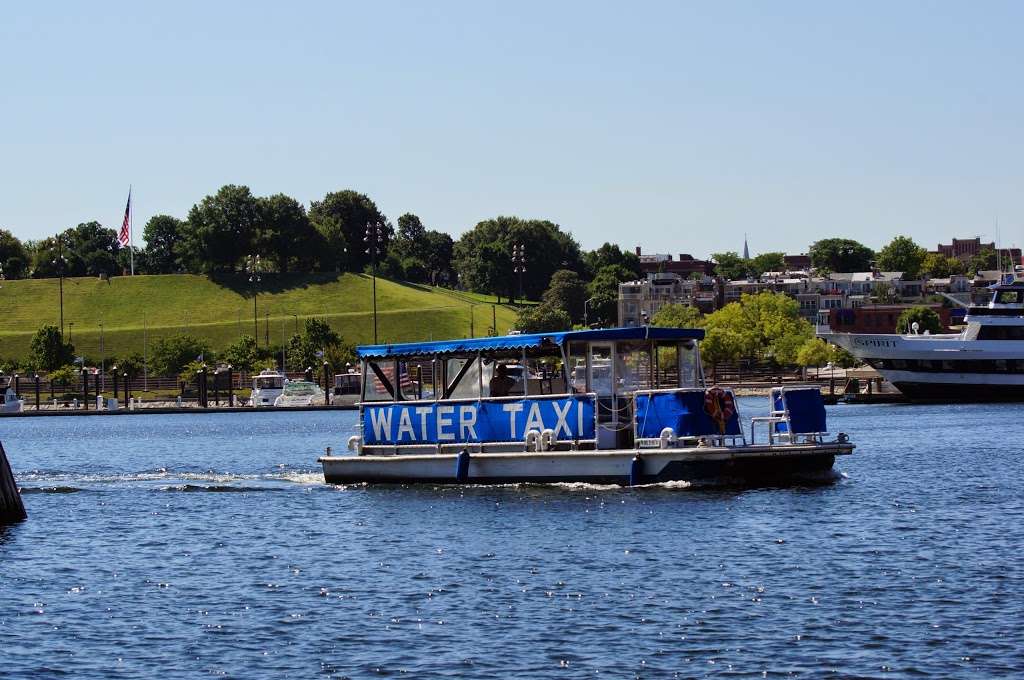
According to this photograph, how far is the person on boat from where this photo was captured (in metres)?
47.1

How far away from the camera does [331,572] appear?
110ft

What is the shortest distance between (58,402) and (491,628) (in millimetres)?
156202

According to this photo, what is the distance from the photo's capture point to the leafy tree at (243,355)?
188125 millimetres

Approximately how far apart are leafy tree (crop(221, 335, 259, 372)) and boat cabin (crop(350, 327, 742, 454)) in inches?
5506

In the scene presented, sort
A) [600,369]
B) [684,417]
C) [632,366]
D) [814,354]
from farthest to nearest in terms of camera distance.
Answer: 1. [814,354]
2. [632,366]
3. [600,369]
4. [684,417]

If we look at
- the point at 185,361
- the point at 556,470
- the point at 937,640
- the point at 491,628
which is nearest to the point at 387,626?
the point at 491,628

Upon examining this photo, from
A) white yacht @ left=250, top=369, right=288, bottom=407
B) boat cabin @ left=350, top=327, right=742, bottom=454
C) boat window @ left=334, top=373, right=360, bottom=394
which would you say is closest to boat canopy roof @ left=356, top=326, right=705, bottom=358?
boat cabin @ left=350, top=327, right=742, bottom=454

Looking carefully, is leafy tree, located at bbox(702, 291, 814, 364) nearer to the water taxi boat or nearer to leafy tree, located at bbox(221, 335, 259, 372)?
leafy tree, located at bbox(221, 335, 259, 372)

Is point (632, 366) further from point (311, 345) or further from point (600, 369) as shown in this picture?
point (311, 345)

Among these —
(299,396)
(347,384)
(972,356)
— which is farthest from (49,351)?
(972,356)

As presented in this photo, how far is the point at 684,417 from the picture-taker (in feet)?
139

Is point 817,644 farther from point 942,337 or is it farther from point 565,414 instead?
point 942,337

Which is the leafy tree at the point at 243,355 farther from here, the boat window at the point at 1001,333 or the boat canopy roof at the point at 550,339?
the boat canopy roof at the point at 550,339

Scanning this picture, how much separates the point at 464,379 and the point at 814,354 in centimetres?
13528
